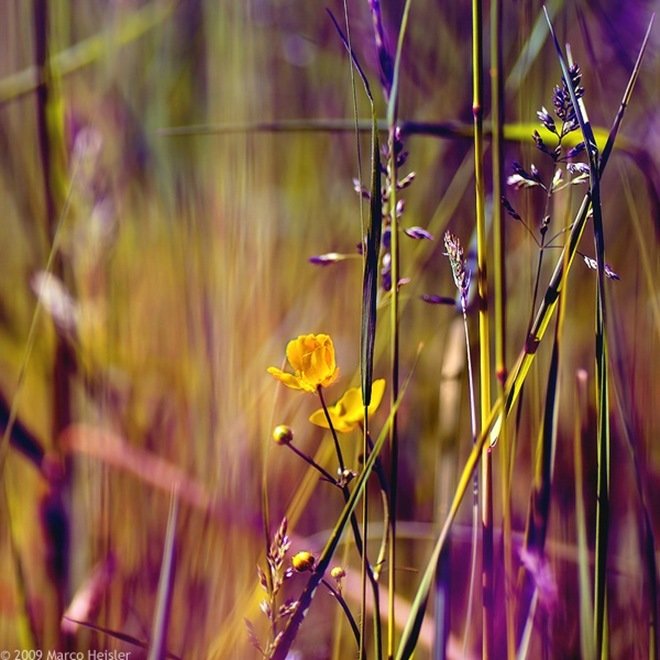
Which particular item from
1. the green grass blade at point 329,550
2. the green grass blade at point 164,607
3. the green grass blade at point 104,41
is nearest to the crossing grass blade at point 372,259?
the green grass blade at point 329,550

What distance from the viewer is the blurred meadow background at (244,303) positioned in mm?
528

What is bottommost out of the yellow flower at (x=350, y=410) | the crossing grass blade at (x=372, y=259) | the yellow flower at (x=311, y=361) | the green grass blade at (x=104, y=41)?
the yellow flower at (x=350, y=410)

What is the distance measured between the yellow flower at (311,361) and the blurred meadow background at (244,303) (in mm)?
126

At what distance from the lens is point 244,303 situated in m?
0.63

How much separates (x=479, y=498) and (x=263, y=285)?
0.31 m

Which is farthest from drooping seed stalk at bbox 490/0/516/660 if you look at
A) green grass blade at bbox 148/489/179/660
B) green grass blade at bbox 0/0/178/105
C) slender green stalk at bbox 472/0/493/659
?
green grass blade at bbox 0/0/178/105

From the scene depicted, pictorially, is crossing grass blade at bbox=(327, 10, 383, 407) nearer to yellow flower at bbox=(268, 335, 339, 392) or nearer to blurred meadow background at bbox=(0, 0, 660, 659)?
yellow flower at bbox=(268, 335, 339, 392)

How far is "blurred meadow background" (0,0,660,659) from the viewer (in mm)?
528

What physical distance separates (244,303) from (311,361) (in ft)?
0.85

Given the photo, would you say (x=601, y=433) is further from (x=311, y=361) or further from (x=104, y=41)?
(x=104, y=41)

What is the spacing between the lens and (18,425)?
58cm

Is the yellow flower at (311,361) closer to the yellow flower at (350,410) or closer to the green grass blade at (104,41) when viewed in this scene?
the yellow flower at (350,410)

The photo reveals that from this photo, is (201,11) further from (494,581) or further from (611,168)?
(494,581)

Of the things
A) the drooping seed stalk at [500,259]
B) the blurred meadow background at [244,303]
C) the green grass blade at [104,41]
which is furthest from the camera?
the green grass blade at [104,41]
